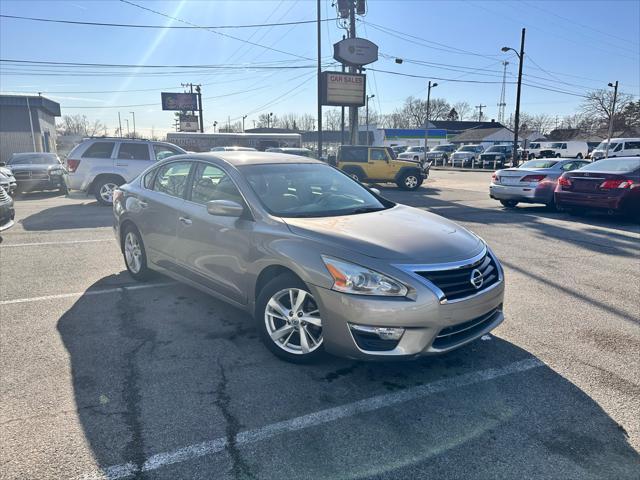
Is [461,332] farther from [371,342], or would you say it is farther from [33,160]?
[33,160]

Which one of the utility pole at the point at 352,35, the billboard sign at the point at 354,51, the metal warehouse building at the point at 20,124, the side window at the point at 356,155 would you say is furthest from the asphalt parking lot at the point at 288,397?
the metal warehouse building at the point at 20,124

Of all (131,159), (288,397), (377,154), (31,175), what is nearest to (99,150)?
(131,159)

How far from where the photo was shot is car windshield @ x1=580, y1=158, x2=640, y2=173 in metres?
9.53

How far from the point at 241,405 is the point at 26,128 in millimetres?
45798

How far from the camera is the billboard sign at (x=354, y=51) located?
25.7m

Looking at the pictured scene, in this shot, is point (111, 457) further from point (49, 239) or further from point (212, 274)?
point (49, 239)

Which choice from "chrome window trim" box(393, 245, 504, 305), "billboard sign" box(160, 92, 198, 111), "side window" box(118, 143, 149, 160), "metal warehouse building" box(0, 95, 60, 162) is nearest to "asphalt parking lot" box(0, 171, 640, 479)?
"chrome window trim" box(393, 245, 504, 305)

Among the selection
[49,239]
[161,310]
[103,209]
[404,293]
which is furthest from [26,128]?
[404,293]

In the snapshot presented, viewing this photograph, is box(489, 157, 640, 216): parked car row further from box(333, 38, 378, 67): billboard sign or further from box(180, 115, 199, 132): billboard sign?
box(180, 115, 199, 132): billboard sign

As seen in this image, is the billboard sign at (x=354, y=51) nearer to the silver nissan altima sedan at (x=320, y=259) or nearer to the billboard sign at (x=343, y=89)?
the billboard sign at (x=343, y=89)

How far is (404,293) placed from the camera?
284 cm

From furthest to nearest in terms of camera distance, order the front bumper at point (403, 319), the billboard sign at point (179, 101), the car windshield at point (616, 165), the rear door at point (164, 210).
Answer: the billboard sign at point (179, 101), the car windshield at point (616, 165), the rear door at point (164, 210), the front bumper at point (403, 319)

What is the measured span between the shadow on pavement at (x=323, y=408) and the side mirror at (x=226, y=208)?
112cm

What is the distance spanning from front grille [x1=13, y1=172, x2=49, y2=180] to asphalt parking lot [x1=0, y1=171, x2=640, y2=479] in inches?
475
